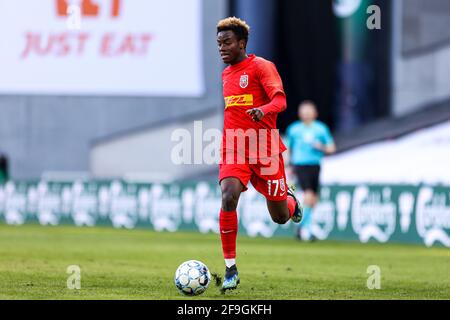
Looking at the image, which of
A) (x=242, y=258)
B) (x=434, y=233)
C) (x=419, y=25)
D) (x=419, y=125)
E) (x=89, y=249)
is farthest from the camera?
(x=419, y=25)

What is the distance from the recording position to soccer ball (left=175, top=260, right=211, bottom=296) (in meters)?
10.6

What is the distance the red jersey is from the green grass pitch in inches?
54.6

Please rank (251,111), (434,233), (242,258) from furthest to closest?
1. (434,233)
2. (242,258)
3. (251,111)

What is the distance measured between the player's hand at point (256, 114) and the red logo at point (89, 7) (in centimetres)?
2226

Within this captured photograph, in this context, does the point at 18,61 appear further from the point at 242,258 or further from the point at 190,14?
the point at 242,258

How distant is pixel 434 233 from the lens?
64.9 ft

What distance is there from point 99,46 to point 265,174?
22.3 m

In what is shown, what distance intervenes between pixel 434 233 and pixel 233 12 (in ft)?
47.7

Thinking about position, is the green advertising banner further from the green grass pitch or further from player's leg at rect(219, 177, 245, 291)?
player's leg at rect(219, 177, 245, 291)

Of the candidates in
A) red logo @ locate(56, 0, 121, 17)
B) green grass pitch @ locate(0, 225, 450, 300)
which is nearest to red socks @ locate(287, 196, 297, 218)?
green grass pitch @ locate(0, 225, 450, 300)

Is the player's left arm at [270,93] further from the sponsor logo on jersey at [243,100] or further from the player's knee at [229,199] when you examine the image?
the player's knee at [229,199]

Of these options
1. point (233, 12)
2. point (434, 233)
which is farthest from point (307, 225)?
point (233, 12)

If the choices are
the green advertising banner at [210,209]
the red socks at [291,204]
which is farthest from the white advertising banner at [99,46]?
the red socks at [291,204]
